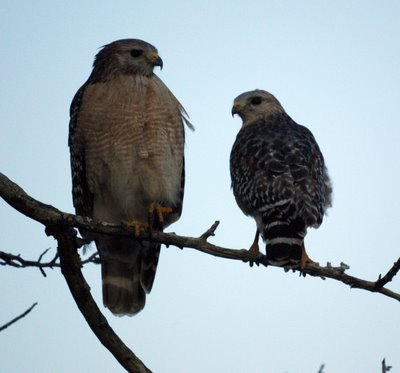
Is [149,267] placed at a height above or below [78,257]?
above

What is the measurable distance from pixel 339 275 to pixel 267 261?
1.02 m

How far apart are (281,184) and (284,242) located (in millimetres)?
789

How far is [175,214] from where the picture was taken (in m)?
6.92

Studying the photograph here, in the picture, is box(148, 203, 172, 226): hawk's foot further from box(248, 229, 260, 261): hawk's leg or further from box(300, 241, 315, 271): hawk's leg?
box(300, 241, 315, 271): hawk's leg

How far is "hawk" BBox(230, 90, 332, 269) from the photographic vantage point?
5762 millimetres

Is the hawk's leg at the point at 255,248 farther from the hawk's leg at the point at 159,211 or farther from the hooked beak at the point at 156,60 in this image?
the hooked beak at the point at 156,60

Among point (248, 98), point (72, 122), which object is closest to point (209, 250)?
point (72, 122)

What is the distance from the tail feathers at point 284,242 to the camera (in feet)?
18.2

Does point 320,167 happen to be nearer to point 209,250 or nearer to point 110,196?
point 110,196

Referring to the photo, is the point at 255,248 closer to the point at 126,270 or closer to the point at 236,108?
the point at 126,270

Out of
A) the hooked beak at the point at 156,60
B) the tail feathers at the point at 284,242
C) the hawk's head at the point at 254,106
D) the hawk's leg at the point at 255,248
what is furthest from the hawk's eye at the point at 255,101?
the tail feathers at the point at 284,242

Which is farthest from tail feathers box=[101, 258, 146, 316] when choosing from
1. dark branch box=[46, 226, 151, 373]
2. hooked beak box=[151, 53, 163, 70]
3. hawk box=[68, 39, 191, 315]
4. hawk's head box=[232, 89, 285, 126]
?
hawk's head box=[232, 89, 285, 126]

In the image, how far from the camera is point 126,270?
6.99 meters

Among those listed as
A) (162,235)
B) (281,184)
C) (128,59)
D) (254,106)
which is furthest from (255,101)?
(162,235)
